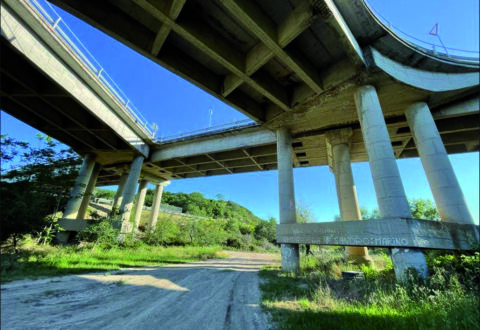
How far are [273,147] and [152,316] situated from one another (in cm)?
1688

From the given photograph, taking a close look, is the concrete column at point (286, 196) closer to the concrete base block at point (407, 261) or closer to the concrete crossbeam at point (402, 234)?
the concrete crossbeam at point (402, 234)

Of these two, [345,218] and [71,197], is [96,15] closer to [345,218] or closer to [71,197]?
[71,197]

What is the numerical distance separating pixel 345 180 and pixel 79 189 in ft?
76.5

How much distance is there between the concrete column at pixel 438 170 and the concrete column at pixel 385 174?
11.2 ft

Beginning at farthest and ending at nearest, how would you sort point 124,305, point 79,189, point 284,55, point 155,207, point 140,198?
point 155,207 < point 140,198 < point 79,189 < point 284,55 < point 124,305

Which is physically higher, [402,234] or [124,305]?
[402,234]

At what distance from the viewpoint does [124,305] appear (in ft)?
16.0

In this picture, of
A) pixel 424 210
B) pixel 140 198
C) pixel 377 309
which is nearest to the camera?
pixel 377 309

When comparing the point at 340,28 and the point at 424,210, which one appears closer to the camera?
the point at 340,28

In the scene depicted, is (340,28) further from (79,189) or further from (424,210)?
(79,189)

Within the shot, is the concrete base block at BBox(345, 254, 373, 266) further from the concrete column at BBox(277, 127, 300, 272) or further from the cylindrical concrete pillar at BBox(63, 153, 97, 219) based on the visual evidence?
the cylindrical concrete pillar at BBox(63, 153, 97, 219)

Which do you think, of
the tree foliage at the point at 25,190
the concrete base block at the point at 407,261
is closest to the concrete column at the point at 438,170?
the concrete base block at the point at 407,261

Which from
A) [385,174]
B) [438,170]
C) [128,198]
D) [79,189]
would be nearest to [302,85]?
[385,174]

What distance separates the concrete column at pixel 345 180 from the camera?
14.1 metres
